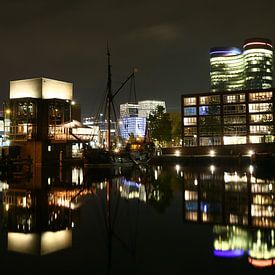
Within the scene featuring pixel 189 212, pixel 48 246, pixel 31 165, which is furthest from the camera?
pixel 31 165

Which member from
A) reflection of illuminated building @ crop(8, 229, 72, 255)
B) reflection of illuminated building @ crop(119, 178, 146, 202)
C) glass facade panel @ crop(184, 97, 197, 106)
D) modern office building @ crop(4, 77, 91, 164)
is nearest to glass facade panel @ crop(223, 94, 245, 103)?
glass facade panel @ crop(184, 97, 197, 106)

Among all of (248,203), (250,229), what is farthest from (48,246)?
(248,203)

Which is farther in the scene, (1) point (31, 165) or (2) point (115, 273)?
(1) point (31, 165)

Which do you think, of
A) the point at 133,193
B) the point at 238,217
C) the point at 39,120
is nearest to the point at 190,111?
the point at 39,120

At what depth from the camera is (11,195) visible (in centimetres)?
2456

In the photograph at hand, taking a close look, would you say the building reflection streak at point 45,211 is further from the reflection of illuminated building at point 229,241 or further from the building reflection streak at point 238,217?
the reflection of illuminated building at point 229,241

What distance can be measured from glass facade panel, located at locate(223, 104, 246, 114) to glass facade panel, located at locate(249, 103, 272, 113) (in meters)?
2.49

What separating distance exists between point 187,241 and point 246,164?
5317cm

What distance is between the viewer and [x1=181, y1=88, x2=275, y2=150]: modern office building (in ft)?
410

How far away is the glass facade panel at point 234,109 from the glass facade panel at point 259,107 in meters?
2.49

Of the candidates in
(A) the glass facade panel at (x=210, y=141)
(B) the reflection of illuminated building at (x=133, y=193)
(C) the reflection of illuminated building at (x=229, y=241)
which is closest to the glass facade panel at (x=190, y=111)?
(A) the glass facade panel at (x=210, y=141)

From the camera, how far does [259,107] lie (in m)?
126

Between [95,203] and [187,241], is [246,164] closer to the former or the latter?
[95,203]

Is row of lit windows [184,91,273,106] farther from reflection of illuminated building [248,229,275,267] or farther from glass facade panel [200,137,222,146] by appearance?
reflection of illuminated building [248,229,275,267]
